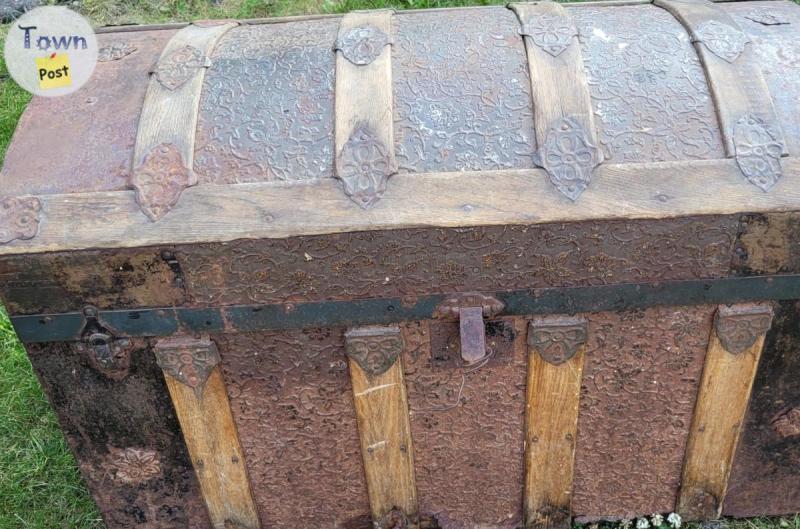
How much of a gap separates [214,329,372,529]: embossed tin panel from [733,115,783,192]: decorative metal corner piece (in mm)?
1103

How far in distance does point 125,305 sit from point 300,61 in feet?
2.66

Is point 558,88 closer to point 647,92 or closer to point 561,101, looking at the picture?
point 561,101

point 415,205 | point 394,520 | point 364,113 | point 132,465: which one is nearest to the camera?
point 415,205

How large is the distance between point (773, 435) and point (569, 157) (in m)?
1.05

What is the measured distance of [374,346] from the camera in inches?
73.9

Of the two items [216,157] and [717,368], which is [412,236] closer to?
[216,157]

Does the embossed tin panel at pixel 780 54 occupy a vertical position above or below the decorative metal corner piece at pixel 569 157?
above

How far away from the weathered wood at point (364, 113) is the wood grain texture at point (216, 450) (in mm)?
637

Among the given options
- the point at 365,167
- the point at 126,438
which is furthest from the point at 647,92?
the point at 126,438

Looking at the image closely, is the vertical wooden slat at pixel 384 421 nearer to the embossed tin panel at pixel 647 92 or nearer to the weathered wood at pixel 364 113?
the weathered wood at pixel 364 113

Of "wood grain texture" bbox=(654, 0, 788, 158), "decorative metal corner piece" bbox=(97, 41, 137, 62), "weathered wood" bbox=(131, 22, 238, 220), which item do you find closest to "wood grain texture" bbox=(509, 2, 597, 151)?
"wood grain texture" bbox=(654, 0, 788, 158)

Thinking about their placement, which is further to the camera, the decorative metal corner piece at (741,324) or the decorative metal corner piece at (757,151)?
the decorative metal corner piece at (741,324)

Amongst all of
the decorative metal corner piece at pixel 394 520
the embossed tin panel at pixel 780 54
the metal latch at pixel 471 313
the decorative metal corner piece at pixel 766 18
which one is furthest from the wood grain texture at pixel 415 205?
the decorative metal corner piece at pixel 394 520

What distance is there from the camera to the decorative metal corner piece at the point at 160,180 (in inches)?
69.1
